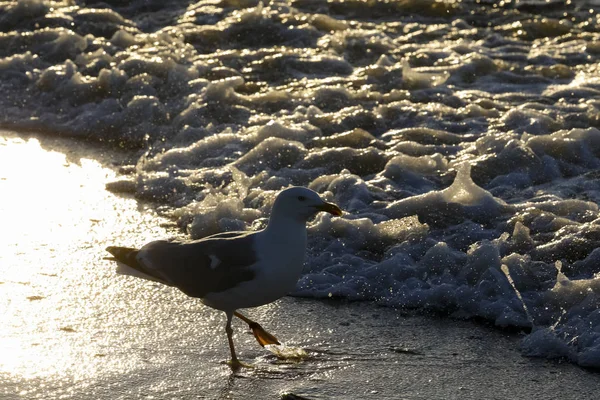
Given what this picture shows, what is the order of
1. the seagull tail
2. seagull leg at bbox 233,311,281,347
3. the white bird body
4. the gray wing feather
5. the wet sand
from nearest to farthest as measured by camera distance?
the wet sand, the white bird body, the gray wing feather, seagull leg at bbox 233,311,281,347, the seagull tail

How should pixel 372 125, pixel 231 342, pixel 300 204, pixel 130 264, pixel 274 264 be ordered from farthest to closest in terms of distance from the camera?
pixel 372 125 → pixel 130 264 → pixel 231 342 → pixel 300 204 → pixel 274 264

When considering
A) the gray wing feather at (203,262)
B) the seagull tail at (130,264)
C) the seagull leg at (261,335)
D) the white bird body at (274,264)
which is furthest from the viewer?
the seagull tail at (130,264)

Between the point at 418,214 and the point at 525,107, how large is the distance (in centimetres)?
244


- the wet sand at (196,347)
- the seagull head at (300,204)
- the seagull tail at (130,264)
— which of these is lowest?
the wet sand at (196,347)

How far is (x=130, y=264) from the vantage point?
207 inches

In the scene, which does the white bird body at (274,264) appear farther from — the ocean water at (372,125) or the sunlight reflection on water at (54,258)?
the ocean water at (372,125)

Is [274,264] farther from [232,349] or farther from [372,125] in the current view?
[372,125]

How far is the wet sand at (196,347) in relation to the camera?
15.2ft

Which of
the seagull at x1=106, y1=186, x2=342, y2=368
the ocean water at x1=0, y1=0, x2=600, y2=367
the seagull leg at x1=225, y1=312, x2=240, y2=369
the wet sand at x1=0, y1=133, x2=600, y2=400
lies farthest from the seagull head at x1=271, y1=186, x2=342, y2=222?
the ocean water at x1=0, y1=0, x2=600, y2=367

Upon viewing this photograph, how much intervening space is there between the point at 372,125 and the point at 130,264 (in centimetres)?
384

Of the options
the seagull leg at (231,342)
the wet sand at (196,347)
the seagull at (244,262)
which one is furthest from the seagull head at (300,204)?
the wet sand at (196,347)

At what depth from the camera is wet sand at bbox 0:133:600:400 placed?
4.64 meters

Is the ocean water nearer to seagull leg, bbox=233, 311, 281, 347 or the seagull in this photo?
seagull leg, bbox=233, 311, 281, 347

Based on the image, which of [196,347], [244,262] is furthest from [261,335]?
[244,262]
